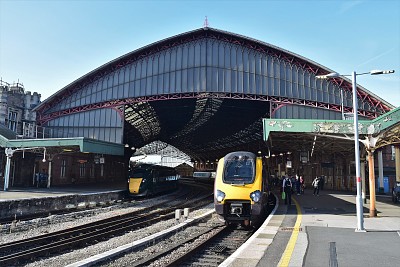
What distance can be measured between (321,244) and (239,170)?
5.59 m

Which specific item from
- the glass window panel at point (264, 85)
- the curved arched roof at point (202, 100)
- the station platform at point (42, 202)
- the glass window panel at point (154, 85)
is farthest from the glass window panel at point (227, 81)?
the station platform at point (42, 202)

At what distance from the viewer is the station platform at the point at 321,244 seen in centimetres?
836

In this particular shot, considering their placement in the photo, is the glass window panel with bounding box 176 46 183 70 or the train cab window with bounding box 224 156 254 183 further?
the glass window panel with bounding box 176 46 183 70

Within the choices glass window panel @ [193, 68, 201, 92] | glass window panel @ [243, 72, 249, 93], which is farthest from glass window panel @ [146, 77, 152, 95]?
glass window panel @ [243, 72, 249, 93]

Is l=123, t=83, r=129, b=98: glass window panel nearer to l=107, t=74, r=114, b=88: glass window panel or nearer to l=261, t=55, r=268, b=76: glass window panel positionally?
l=107, t=74, r=114, b=88: glass window panel

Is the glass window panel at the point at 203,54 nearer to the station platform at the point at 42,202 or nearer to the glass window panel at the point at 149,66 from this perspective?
the glass window panel at the point at 149,66

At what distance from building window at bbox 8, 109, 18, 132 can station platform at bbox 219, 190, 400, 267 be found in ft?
122

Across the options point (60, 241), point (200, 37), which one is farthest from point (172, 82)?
point (60, 241)

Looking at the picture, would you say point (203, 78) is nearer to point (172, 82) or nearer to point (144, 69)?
point (172, 82)

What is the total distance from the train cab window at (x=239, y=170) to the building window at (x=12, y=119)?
1399 inches

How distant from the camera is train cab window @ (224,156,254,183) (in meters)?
14.6

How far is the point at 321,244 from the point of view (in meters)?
9.98

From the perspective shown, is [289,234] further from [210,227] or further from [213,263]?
[210,227]

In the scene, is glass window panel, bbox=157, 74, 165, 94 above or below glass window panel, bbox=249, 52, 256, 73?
below
